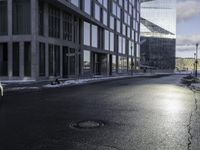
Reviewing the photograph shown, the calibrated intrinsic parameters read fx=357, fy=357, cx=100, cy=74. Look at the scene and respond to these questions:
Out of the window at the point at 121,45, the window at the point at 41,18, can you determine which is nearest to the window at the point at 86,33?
the window at the point at 41,18

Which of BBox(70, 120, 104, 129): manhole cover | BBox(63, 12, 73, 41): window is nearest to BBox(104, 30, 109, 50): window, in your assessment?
BBox(63, 12, 73, 41): window

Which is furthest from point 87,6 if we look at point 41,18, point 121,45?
point 121,45

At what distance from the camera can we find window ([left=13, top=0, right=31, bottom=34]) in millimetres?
39781

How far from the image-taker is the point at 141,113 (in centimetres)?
1214

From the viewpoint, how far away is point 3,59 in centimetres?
4072

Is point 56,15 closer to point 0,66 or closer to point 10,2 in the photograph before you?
point 10,2

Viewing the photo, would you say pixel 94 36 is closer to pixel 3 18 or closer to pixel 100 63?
pixel 100 63

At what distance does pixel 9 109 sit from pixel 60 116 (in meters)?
2.71

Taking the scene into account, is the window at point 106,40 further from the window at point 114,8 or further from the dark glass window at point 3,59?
the dark glass window at point 3,59

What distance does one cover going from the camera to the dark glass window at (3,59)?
40.5 metres

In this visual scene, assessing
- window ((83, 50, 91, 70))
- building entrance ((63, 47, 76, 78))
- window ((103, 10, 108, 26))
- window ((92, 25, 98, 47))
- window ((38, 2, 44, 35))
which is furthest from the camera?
window ((103, 10, 108, 26))

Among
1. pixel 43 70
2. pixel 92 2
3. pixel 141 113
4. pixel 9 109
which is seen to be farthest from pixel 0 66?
pixel 141 113

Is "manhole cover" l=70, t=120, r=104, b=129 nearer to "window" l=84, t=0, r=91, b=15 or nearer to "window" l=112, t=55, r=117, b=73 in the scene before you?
"window" l=84, t=0, r=91, b=15

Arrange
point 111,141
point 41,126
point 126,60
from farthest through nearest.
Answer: point 126,60 → point 41,126 → point 111,141
